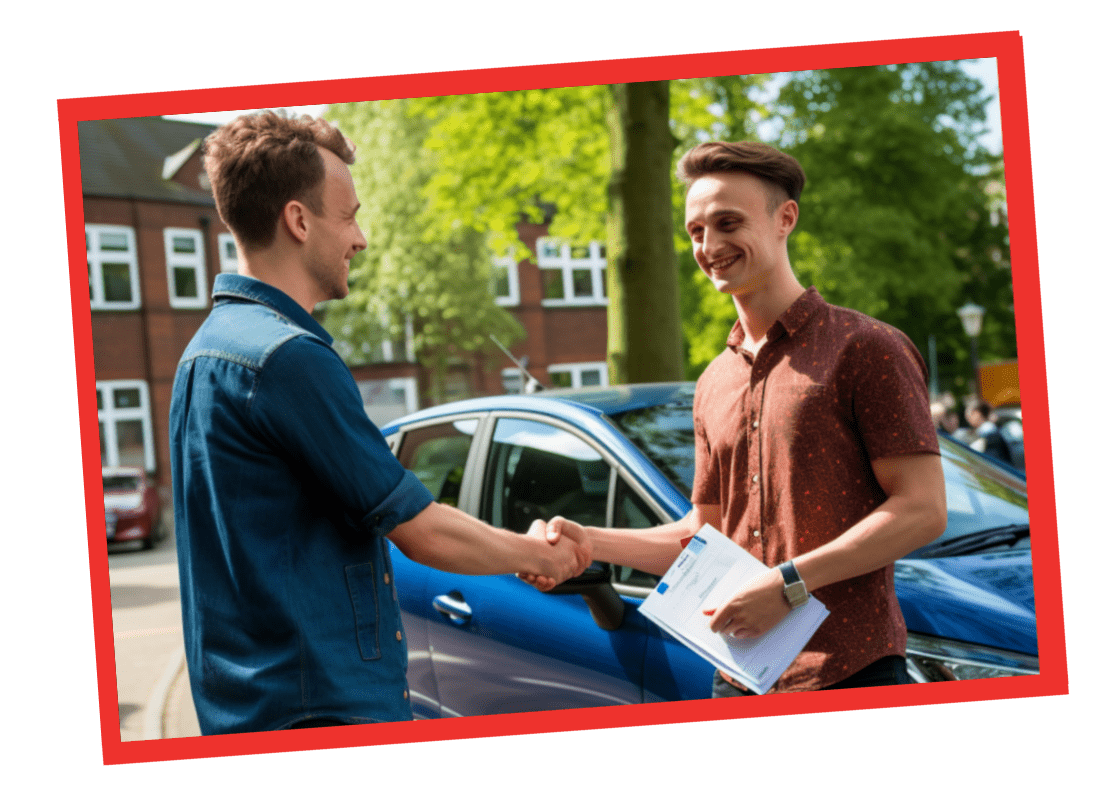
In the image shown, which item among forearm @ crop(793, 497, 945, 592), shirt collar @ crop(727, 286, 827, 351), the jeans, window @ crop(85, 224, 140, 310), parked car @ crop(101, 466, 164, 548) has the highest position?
window @ crop(85, 224, 140, 310)

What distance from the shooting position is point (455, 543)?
224cm

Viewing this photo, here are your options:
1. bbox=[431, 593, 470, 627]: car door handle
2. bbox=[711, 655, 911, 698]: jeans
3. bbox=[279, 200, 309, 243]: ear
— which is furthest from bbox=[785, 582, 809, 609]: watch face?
bbox=[431, 593, 470, 627]: car door handle

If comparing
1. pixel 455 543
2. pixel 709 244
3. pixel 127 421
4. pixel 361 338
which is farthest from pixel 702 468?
pixel 127 421

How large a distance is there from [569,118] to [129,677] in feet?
20.9

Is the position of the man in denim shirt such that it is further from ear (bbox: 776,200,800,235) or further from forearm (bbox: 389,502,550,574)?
ear (bbox: 776,200,800,235)

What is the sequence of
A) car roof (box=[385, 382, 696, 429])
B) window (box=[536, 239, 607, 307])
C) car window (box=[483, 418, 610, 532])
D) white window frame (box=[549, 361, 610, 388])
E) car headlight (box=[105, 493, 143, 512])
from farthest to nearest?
white window frame (box=[549, 361, 610, 388]), window (box=[536, 239, 607, 307]), car headlight (box=[105, 493, 143, 512]), car roof (box=[385, 382, 696, 429]), car window (box=[483, 418, 610, 532])

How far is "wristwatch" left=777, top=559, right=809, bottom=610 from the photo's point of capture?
2.26 metres

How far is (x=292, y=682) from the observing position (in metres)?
1.99

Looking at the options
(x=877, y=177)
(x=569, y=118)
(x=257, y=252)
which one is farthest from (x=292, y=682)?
(x=877, y=177)

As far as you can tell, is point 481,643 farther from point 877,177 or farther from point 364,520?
point 877,177

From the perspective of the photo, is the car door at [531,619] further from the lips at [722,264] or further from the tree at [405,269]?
the tree at [405,269]

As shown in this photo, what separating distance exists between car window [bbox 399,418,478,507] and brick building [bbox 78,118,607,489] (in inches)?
643

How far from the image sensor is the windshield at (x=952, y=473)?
128 inches

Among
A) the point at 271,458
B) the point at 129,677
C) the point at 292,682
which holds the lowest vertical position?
the point at 129,677
